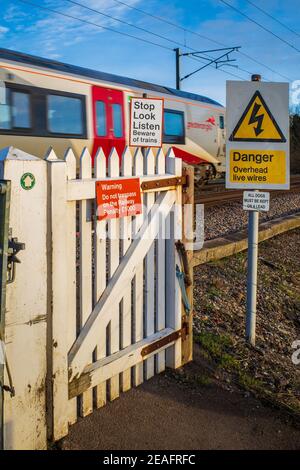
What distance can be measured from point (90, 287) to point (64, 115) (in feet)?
32.0

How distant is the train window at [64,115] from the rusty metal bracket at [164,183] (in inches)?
338

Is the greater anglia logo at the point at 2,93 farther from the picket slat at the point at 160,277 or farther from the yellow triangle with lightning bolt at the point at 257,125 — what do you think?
the picket slat at the point at 160,277

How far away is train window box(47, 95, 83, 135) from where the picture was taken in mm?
12055

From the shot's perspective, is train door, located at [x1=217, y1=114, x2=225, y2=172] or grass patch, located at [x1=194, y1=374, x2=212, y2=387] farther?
train door, located at [x1=217, y1=114, x2=225, y2=172]

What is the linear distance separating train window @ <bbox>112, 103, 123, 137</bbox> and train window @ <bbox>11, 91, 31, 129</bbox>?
291 cm

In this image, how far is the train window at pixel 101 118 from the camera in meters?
13.3

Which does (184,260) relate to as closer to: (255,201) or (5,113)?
(255,201)

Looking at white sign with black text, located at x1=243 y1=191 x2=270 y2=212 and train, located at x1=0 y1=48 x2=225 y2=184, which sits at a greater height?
train, located at x1=0 y1=48 x2=225 y2=184

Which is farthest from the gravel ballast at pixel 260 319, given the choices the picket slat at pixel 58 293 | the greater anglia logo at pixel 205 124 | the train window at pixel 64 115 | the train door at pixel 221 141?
the train door at pixel 221 141

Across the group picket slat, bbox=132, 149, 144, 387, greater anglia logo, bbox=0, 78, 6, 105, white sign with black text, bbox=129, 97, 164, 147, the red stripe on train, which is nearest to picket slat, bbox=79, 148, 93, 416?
picket slat, bbox=132, 149, 144, 387

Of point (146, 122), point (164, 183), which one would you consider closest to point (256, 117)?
point (164, 183)

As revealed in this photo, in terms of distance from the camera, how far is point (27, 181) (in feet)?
9.27

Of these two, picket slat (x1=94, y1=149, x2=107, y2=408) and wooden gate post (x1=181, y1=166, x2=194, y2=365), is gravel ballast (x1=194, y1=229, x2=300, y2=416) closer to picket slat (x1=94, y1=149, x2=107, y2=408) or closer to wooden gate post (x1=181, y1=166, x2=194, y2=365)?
wooden gate post (x1=181, y1=166, x2=194, y2=365)
